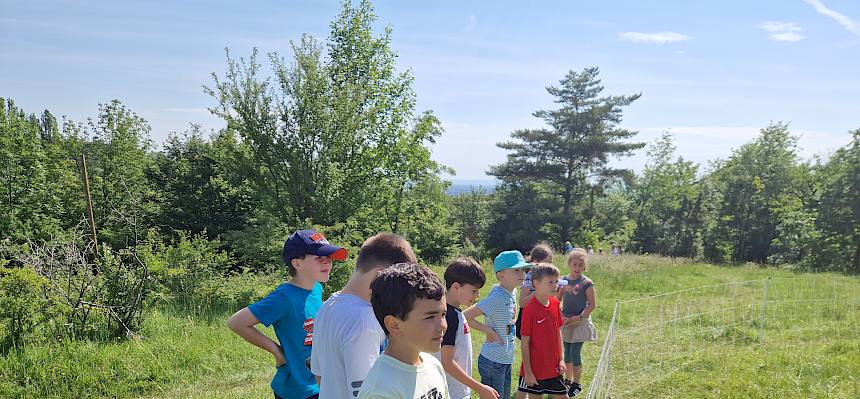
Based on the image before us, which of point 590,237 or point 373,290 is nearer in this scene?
point 373,290

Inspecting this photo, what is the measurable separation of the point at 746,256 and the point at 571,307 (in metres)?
Answer: 35.7

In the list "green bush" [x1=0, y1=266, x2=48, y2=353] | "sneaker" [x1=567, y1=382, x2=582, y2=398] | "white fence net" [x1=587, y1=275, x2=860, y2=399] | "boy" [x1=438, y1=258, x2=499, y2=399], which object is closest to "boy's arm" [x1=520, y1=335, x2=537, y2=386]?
"white fence net" [x1=587, y1=275, x2=860, y2=399]

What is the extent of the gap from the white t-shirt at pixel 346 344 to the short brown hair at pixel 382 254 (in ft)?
0.59

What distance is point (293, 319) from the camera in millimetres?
2762

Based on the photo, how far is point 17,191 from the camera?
19797 millimetres

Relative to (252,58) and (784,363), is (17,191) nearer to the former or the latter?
(252,58)

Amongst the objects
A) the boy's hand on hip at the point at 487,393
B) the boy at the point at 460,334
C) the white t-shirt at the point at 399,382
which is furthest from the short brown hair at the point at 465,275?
the white t-shirt at the point at 399,382

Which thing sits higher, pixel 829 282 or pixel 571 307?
pixel 571 307

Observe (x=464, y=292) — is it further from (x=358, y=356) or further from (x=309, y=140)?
(x=309, y=140)

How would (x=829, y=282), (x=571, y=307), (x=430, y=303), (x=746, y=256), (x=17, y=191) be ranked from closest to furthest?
(x=430, y=303), (x=571, y=307), (x=829, y=282), (x=17, y=191), (x=746, y=256)

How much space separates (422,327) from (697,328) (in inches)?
338

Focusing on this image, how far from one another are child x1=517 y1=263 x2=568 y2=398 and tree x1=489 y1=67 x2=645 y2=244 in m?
33.0

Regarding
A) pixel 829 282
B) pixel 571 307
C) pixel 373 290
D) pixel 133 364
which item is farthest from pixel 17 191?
pixel 829 282

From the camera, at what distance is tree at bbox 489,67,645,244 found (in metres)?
36.4
